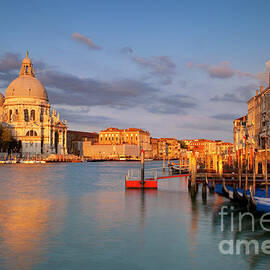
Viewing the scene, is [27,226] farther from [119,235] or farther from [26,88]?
[26,88]

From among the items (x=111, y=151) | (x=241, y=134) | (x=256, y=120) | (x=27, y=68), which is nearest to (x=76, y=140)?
(x=111, y=151)

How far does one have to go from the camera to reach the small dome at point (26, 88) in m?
97.1

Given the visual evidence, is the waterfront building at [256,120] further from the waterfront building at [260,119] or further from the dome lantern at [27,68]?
the dome lantern at [27,68]

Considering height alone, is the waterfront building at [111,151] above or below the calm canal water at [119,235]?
above

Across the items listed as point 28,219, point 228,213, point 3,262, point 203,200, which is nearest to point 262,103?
point 203,200

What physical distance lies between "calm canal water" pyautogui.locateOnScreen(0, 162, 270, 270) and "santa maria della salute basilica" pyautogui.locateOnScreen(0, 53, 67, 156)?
7541 cm

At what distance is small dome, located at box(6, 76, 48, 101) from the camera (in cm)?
9706

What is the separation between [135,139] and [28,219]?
110m

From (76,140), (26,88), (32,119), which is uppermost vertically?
(26,88)

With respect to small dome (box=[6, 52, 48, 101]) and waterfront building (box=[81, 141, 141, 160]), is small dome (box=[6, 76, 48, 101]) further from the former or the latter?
waterfront building (box=[81, 141, 141, 160])

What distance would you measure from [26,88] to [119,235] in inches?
3476

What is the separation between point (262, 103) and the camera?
38.3m

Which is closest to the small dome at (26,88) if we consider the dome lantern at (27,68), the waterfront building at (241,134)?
the dome lantern at (27,68)

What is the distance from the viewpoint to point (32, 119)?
3848 inches
